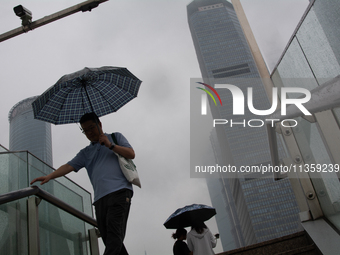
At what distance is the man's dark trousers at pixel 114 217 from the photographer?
223 cm

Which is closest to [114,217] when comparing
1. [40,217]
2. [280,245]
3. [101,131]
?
[101,131]

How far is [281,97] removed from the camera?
11.9ft

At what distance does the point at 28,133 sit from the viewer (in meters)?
81.6

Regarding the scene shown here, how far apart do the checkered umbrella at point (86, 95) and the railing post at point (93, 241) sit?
1311mm

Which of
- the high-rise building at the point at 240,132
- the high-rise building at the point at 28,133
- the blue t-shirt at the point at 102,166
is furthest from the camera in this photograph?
the high-rise building at the point at 240,132

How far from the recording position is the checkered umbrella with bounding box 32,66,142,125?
9.67 ft

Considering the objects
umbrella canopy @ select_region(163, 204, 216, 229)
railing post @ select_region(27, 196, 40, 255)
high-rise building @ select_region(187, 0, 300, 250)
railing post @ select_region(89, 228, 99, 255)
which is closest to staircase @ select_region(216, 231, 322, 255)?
umbrella canopy @ select_region(163, 204, 216, 229)

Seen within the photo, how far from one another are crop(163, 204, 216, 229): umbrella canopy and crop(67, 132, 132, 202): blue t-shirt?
8.33ft

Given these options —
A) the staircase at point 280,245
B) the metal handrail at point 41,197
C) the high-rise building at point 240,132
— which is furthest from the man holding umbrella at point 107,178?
the high-rise building at point 240,132

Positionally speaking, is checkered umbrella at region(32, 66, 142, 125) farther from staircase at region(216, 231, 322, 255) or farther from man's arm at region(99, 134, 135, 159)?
staircase at region(216, 231, 322, 255)

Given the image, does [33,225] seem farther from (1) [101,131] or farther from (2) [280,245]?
(2) [280,245]

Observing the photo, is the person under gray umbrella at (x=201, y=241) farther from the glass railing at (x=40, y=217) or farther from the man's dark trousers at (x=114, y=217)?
the man's dark trousers at (x=114, y=217)

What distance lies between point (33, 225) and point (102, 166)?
0.73 meters

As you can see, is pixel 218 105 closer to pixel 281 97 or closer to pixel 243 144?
pixel 243 144
